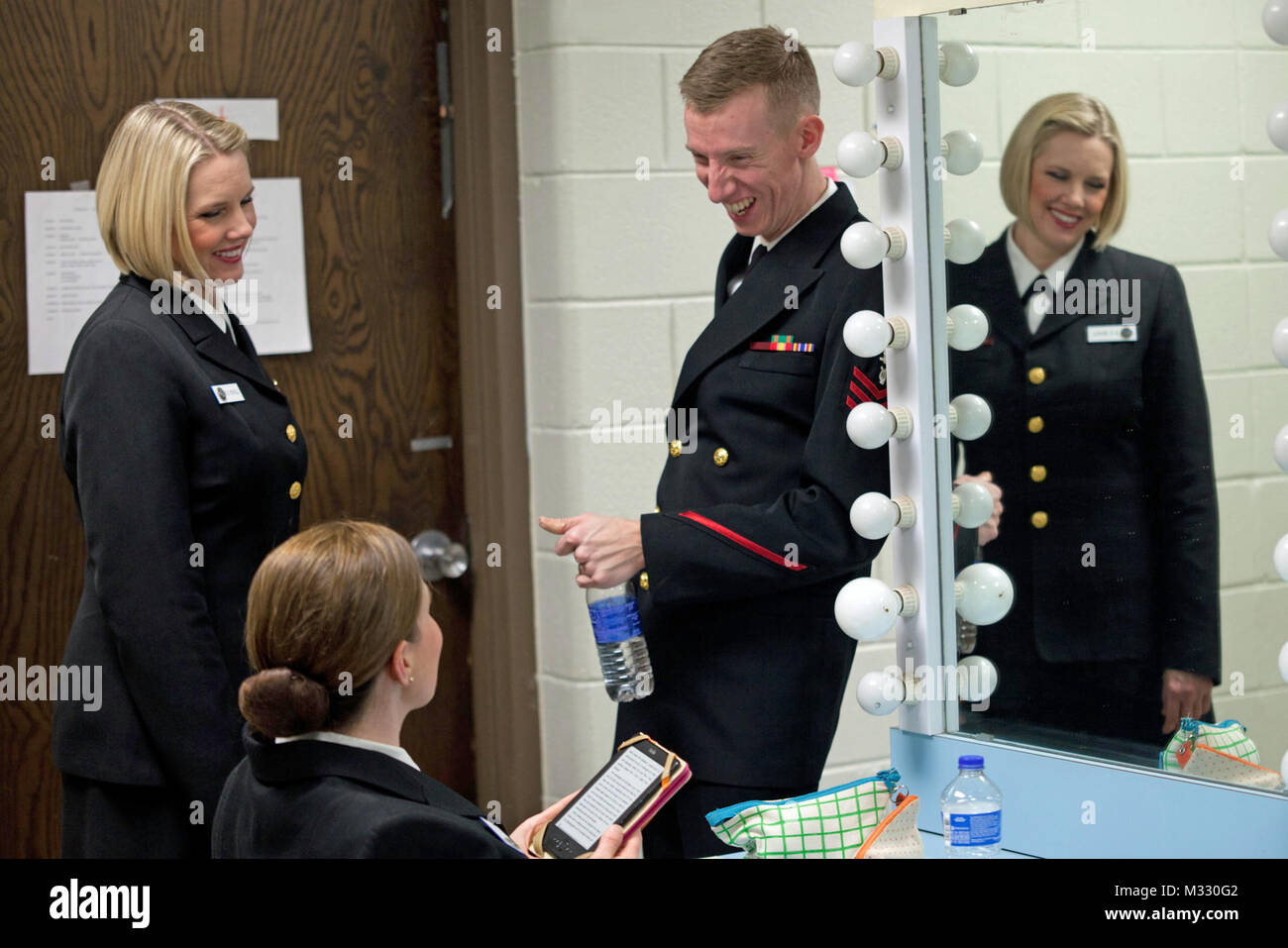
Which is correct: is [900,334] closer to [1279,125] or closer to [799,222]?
[799,222]

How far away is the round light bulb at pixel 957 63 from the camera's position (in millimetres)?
1482

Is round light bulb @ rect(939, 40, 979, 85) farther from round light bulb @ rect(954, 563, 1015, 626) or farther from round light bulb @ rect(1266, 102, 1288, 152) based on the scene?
round light bulb @ rect(954, 563, 1015, 626)

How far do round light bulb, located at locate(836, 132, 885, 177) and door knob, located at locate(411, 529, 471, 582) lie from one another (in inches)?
51.1

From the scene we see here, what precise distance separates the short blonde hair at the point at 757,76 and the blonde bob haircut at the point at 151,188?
2.03ft

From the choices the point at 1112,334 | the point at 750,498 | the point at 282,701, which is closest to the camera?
the point at 282,701

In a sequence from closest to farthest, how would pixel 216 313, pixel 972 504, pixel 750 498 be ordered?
pixel 972 504 < pixel 750 498 < pixel 216 313

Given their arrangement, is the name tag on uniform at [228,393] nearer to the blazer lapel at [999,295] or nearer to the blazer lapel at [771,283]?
the blazer lapel at [771,283]

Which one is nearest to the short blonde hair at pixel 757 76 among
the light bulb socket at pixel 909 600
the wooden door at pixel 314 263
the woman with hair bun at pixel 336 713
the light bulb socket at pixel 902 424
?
the light bulb socket at pixel 902 424

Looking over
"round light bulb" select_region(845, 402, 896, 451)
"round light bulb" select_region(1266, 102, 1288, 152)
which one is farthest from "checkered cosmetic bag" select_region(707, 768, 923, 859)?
"round light bulb" select_region(1266, 102, 1288, 152)

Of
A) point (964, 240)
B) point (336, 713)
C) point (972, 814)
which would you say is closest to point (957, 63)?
point (964, 240)

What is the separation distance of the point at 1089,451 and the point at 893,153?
1.23 ft

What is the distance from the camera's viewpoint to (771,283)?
1.66 metres
